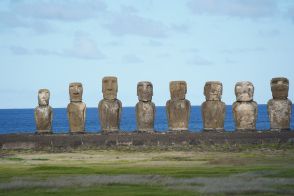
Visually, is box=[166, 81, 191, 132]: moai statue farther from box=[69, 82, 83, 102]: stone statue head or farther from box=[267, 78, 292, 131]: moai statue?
box=[69, 82, 83, 102]: stone statue head

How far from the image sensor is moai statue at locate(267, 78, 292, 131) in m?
30.8

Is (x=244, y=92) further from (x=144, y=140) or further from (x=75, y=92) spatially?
(x=75, y=92)

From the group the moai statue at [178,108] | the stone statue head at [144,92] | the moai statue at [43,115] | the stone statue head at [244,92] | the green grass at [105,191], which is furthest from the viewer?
the moai statue at [43,115]

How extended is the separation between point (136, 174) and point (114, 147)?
1000cm

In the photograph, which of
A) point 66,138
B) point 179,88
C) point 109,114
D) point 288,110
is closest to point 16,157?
point 66,138

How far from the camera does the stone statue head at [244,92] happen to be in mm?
31062

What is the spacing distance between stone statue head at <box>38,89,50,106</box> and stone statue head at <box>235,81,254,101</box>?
797 cm

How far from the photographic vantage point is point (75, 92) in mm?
31734

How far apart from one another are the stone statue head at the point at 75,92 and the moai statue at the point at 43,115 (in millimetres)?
1067

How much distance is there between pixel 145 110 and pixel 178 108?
4.50 ft

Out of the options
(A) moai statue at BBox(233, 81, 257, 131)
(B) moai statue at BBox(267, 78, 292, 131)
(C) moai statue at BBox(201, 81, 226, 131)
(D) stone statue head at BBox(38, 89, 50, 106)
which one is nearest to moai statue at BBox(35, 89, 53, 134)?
(D) stone statue head at BBox(38, 89, 50, 106)

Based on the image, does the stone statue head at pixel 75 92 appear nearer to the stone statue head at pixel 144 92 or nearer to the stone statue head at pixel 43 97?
the stone statue head at pixel 43 97

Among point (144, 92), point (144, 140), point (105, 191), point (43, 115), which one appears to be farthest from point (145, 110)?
point (105, 191)

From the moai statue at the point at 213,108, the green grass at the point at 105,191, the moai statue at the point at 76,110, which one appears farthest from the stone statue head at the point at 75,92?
the green grass at the point at 105,191
